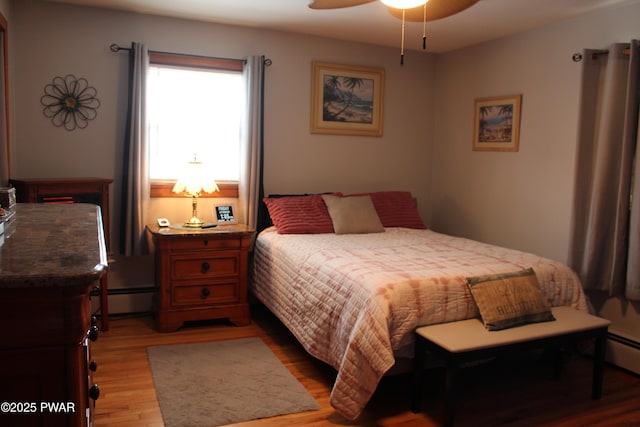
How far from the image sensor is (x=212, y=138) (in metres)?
4.27

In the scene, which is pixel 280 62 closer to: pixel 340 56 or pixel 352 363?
pixel 340 56

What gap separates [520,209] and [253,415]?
8.83 ft

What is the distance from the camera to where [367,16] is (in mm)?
3848

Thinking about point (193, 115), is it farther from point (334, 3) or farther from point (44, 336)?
point (44, 336)

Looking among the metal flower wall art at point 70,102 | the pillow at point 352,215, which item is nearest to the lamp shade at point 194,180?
the metal flower wall art at point 70,102

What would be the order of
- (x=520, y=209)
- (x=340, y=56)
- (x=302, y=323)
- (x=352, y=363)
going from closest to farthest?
1. (x=352, y=363)
2. (x=302, y=323)
3. (x=520, y=209)
4. (x=340, y=56)

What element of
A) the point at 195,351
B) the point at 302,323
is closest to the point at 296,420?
the point at 302,323

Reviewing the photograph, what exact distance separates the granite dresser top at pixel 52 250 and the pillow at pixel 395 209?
8.79 ft

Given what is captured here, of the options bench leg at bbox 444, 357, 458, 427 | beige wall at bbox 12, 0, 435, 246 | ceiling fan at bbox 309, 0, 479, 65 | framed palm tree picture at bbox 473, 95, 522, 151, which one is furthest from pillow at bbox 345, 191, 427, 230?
bench leg at bbox 444, 357, 458, 427

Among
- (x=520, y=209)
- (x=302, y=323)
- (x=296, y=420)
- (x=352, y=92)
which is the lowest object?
(x=296, y=420)

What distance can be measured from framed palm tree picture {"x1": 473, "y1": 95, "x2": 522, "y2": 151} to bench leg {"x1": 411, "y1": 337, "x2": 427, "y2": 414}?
229 centimetres

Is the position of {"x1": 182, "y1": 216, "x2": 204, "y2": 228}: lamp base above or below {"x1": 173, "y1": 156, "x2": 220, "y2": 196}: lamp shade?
below

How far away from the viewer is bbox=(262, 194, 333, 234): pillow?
3965 mm

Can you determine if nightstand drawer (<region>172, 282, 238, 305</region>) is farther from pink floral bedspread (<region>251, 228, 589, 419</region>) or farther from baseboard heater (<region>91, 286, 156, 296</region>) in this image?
baseboard heater (<region>91, 286, 156, 296</region>)
